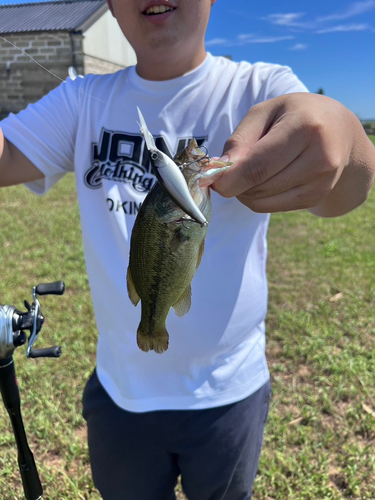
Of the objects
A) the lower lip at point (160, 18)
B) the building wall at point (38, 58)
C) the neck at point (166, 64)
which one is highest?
the lower lip at point (160, 18)

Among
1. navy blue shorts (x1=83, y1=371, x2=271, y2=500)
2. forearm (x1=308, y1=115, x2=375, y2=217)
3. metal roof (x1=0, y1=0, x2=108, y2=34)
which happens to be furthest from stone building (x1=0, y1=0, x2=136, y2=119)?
navy blue shorts (x1=83, y1=371, x2=271, y2=500)

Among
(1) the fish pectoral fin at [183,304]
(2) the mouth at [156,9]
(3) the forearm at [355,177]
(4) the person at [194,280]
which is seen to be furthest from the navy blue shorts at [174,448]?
(2) the mouth at [156,9]

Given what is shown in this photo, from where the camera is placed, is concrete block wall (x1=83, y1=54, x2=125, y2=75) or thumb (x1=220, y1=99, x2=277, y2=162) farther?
concrete block wall (x1=83, y1=54, x2=125, y2=75)

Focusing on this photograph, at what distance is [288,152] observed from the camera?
1012mm

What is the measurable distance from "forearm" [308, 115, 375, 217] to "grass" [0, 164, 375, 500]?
75.4 inches

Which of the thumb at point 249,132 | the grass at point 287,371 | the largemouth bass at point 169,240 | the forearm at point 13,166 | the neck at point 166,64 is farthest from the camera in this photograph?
the grass at point 287,371

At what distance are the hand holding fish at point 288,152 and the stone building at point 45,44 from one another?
0.49 meters

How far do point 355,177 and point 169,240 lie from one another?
0.73m

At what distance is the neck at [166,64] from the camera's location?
155 cm

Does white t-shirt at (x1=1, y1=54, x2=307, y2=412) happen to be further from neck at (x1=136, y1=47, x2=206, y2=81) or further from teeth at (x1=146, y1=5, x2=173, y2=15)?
teeth at (x1=146, y1=5, x2=173, y2=15)

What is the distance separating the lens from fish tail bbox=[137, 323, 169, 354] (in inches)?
44.2

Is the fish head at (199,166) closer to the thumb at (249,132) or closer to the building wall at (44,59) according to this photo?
the thumb at (249,132)

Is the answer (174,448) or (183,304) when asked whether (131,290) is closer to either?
(183,304)

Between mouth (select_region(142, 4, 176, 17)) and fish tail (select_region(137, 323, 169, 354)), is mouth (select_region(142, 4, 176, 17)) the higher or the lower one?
the higher one
